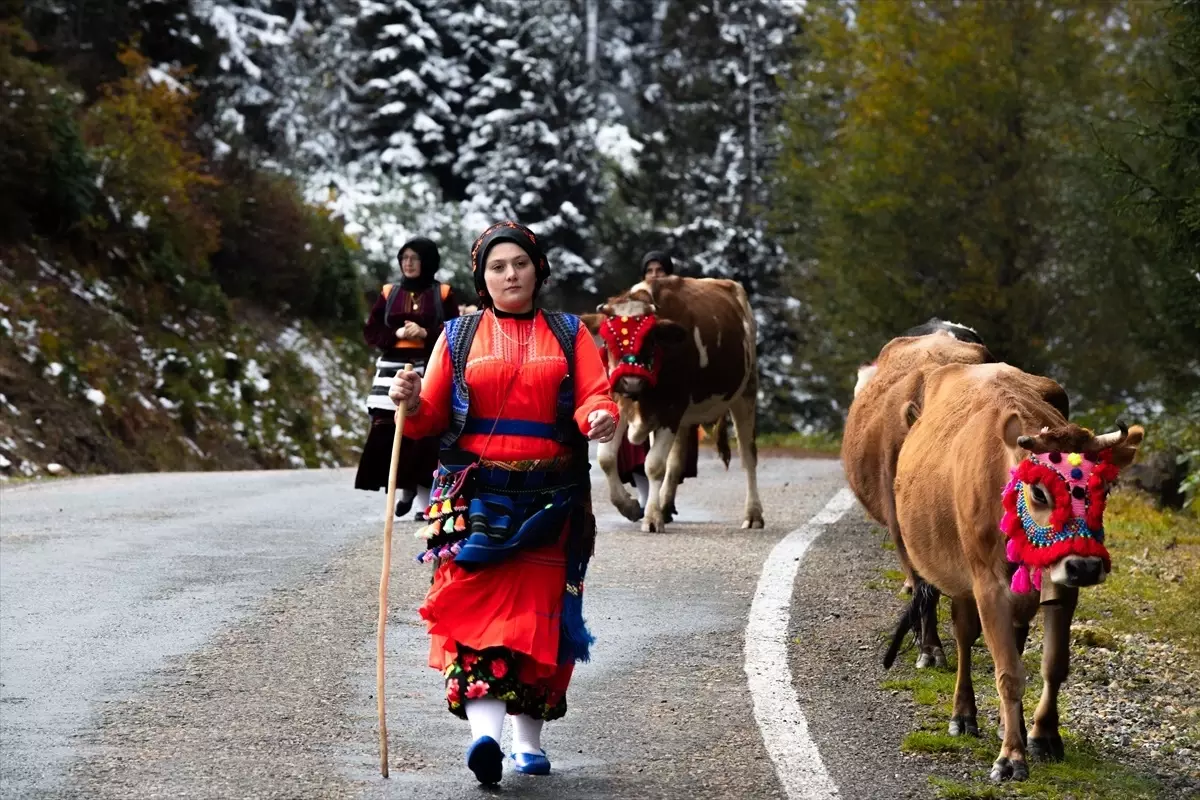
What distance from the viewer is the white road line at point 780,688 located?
6.42m

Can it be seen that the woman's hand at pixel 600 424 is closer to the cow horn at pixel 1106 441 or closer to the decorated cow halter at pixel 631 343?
the cow horn at pixel 1106 441

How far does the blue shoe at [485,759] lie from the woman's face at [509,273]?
5.10 ft

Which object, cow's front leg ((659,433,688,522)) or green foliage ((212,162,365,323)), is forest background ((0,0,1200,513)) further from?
cow's front leg ((659,433,688,522))

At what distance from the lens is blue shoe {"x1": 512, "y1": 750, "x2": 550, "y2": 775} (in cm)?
641

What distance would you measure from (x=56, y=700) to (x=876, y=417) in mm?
3896

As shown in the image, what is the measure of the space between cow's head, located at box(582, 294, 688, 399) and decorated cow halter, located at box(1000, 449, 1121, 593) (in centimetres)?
779

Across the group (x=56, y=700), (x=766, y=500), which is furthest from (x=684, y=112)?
(x=56, y=700)

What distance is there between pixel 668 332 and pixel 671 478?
1.20m

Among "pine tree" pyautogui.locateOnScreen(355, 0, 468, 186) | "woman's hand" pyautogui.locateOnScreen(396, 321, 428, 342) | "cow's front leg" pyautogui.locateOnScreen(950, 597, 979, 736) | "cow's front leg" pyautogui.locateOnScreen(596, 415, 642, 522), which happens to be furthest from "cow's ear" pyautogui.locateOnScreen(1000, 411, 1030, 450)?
"pine tree" pyautogui.locateOnScreen(355, 0, 468, 186)

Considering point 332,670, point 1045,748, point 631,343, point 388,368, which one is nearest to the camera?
point 1045,748

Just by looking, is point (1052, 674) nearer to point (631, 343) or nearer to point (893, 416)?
point (893, 416)

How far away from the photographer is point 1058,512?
610cm

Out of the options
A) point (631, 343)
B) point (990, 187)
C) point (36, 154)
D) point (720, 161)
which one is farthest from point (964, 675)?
point (720, 161)

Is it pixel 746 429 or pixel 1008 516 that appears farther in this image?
pixel 746 429
